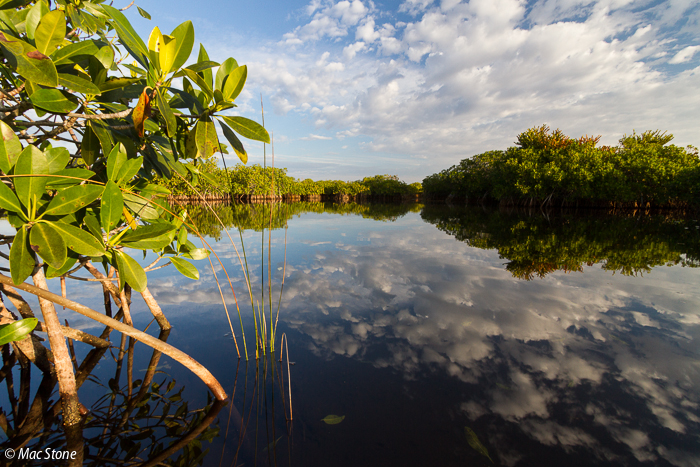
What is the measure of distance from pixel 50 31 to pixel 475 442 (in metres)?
2.47

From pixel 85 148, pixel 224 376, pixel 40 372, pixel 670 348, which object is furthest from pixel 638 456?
pixel 40 372

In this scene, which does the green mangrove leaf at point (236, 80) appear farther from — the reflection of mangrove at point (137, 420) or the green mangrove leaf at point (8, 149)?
the reflection of mangrove at point (137, 420)

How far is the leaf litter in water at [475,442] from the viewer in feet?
4.68

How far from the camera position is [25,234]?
93 centimetres

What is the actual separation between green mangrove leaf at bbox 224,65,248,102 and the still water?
0.63m

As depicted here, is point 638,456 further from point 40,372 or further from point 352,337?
point 40,372

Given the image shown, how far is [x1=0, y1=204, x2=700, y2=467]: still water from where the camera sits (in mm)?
1459

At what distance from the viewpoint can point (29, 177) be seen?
0.91 m

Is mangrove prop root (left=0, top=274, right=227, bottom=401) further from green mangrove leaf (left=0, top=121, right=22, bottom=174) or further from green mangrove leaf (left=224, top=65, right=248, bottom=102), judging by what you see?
green mangrove leaf (left=224, top=65, right=248, bottom=102)

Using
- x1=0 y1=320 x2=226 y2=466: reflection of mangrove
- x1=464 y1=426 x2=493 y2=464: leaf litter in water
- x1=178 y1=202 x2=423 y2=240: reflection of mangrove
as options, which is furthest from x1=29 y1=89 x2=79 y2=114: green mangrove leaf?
x1=464 y1=426 x2=493 y2=464: leaf litter in water

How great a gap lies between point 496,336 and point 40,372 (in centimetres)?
369

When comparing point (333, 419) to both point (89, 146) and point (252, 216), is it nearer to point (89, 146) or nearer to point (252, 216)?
point (89, 146)

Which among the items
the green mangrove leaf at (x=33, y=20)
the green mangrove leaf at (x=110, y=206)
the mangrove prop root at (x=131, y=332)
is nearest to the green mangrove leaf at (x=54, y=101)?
the green mangrove leaf at (x=33, y=20)

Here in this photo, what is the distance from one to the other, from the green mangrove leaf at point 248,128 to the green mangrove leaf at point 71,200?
0.52 meters
